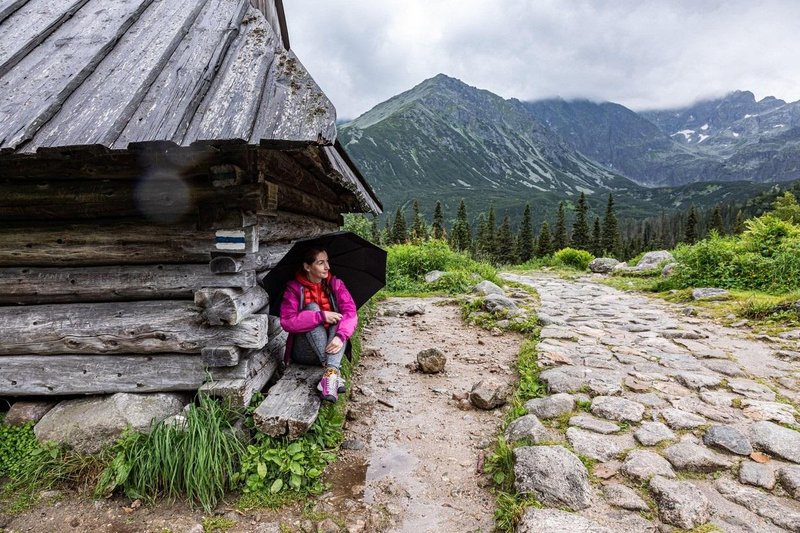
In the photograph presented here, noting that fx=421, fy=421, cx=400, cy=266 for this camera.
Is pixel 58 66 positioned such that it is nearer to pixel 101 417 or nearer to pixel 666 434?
pixel 101 417

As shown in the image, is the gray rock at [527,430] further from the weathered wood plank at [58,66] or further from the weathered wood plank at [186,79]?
the weathered wood plank at [58,66]

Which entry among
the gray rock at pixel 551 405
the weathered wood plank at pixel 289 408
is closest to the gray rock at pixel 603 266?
the gray rock at pixel 551 405

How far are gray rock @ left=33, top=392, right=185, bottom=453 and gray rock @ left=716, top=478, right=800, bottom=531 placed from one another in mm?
4616

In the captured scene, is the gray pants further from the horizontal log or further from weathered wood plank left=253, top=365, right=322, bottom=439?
the horizontal log

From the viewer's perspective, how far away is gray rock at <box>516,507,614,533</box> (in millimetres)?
2735

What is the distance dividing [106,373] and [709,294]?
11.3 metres

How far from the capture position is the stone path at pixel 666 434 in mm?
2887

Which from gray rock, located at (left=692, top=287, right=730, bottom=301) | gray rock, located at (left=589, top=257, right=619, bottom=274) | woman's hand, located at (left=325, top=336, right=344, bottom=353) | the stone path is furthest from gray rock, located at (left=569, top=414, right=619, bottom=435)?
gray rock, located at (left=589, top=257, right=619, bottom=274)

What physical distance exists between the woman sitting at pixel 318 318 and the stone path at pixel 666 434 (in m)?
1.92

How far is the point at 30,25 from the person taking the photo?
454cm

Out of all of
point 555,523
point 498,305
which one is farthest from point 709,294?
point 555,523

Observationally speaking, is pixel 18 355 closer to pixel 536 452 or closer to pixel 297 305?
pixel 297 305

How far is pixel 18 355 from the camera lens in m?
4.15

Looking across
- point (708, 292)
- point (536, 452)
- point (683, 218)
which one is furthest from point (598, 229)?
point (683, 218)
